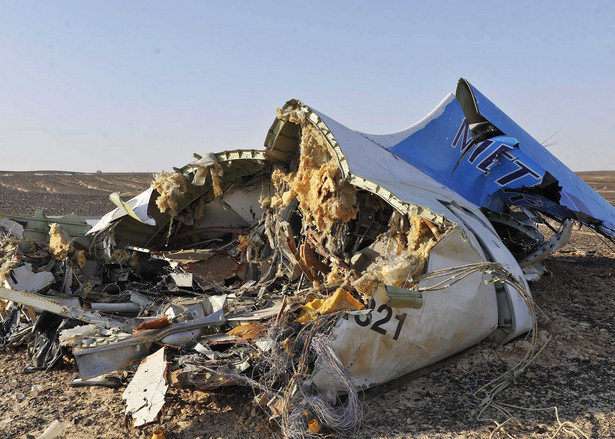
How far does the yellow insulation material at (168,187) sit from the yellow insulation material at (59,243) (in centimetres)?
154

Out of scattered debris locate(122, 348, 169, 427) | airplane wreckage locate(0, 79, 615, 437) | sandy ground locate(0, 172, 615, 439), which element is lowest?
sandy ground locate(0, 172, 615, 439)

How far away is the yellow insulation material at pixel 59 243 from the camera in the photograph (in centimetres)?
809

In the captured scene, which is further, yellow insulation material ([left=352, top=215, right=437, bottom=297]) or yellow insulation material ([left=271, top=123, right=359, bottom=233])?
yellow insulation material ([left=271, top=123, right=359, bottom=233])

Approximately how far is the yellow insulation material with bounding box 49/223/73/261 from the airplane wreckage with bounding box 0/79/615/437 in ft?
0.11

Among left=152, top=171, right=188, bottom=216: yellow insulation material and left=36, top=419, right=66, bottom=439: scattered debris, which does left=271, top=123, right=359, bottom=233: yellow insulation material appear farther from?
left=36, top=419, right=66, bottom=439: scattered debris

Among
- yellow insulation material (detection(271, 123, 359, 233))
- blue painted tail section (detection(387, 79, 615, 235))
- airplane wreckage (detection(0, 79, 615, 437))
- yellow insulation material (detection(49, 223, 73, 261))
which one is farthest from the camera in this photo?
blue painted tail section (detection(387, 79, 615, 235))

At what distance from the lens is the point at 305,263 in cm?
707

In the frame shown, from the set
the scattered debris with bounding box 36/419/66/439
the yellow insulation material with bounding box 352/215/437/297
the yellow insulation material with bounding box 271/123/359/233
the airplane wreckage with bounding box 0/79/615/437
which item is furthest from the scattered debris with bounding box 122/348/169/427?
the yellow insulation material with bounding box 271/123/359/233

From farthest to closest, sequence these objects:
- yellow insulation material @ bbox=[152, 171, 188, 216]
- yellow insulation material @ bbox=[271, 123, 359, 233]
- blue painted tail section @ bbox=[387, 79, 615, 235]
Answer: blue painted tail section @ bbox=[387, 79, 615, 235] → yellow insulation material @ bbox=[152, 171, 188, 216] → yellow insulation material @ bbox=[271, 123, 359, 233]

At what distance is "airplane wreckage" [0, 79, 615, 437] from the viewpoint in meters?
5.12

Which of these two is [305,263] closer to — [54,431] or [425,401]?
[425,401]

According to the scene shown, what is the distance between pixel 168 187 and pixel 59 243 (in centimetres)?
192

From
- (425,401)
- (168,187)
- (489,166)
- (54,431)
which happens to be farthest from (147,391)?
(489,166)

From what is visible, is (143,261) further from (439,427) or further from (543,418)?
(543,418)
